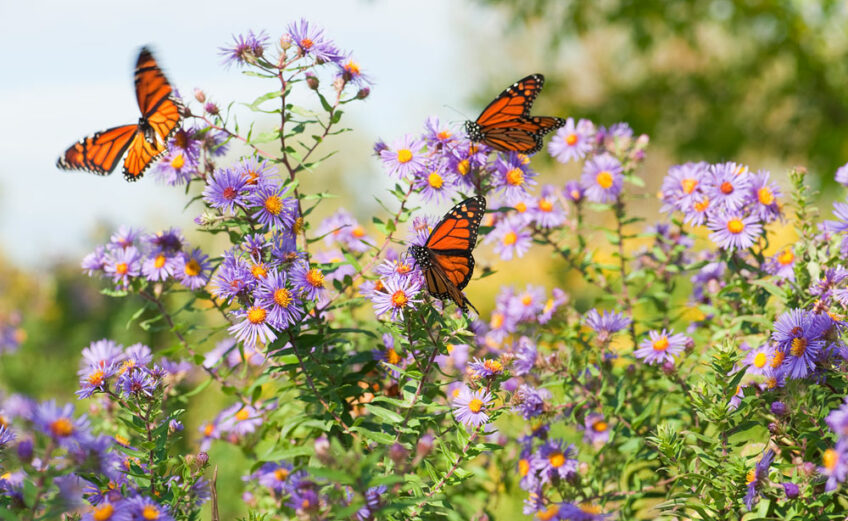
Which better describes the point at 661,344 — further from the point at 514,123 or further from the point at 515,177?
the point at 514,123

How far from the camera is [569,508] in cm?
226

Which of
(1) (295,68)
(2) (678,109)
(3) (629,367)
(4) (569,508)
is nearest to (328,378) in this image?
(4) (569,508)

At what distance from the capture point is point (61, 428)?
4.75 ft

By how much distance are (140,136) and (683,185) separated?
85.0 inches

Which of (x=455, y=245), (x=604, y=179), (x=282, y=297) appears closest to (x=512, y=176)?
(x=455, y=245)

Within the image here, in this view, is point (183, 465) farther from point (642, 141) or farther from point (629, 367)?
point (642, 141)

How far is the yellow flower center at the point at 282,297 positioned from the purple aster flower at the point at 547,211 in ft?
4.22

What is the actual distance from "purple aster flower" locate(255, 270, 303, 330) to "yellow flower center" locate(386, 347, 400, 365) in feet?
1.69

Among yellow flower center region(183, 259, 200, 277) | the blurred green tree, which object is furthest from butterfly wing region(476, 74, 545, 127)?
the blurred green tree

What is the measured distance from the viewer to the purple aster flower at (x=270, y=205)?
87.0 inches

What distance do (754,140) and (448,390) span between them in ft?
26.4

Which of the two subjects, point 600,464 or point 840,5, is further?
point 840,5

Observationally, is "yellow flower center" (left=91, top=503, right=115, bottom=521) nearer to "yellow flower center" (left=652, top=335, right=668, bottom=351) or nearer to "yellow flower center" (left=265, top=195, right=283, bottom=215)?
"yellow flower center" (left=265, top=195, right=283, bottom=215)

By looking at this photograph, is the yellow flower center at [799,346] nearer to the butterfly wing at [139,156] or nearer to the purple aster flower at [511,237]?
the purple aster flower at [511,237]
